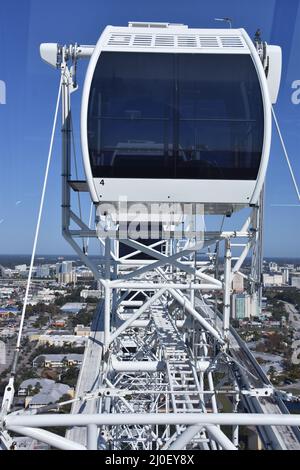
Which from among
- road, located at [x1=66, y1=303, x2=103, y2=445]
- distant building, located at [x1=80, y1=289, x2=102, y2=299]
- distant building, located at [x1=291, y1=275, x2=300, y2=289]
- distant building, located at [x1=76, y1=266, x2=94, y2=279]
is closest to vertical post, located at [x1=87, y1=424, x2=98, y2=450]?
road, located at [x1=66, y1=303, x2=103, y2=445]

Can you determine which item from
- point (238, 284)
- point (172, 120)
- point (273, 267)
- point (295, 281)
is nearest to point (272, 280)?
point (273, 267)

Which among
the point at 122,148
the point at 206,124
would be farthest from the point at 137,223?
the point at 206,124

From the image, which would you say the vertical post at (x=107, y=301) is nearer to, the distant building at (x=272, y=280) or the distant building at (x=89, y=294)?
the distant building at (x=272, y=280)

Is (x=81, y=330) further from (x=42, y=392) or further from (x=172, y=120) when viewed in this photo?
(x=172, y=120)

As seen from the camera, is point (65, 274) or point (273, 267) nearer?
point (273, 267)

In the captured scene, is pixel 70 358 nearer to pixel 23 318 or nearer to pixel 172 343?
pixel 172 343

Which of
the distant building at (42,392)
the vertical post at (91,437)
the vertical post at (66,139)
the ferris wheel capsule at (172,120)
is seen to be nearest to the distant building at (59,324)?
the distant building at (42,392)

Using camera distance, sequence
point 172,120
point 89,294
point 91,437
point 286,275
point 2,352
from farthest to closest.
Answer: point 89,294
point 286,275
point 2,352
point 172,120
point 91,437

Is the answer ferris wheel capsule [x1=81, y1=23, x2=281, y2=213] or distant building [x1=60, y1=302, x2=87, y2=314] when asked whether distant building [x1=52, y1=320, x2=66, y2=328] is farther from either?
ferris wheel capsule [x1=81, y1=23, x2=281, y2=213]
